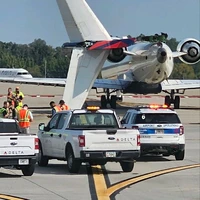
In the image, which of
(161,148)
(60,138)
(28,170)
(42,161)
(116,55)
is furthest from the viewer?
(116,55)

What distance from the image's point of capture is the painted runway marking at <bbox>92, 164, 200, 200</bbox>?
15029 millimetres

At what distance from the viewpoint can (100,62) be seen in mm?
40000

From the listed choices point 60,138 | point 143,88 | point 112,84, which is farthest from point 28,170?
point 112,84

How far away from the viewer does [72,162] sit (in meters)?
18.6

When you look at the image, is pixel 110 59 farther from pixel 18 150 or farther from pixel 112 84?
pixel 18 150

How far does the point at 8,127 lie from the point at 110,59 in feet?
93.3

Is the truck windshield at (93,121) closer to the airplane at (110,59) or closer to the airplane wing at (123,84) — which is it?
the airplane at (110,59)

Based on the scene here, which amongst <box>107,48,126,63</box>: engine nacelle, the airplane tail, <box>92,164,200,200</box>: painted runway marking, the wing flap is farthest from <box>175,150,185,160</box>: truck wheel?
the wing flap

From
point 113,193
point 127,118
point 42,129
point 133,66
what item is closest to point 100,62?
point 133,66

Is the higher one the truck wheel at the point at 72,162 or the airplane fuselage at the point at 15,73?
the truck wheel at the point at 72,162

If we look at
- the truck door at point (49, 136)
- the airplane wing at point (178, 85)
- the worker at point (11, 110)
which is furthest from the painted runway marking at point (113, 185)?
the airplane wing at point (178, 85)

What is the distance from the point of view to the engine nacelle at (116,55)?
45.0 meters

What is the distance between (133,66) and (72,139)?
3146cm

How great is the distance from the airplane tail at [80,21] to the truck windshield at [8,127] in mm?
19712
